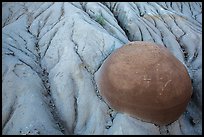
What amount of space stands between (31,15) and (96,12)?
230cm

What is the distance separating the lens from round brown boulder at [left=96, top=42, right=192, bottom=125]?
609cm

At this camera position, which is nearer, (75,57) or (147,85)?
(147,85)

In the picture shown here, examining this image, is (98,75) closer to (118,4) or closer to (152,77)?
(152,77)

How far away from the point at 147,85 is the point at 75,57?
8.11 ft

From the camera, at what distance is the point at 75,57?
775 cm

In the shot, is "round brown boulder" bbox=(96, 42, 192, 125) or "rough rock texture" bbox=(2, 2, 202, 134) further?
"rough rock texture" bbox=(2, 2, 202, 134)

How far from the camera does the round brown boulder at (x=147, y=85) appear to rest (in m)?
6.09

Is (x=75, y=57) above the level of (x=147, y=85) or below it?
below

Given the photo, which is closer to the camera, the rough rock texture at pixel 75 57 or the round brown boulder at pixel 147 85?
the round brown boulder at pixel 147 85

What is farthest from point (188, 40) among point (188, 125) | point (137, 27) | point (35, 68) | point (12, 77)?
point (12, 77)

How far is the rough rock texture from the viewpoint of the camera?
6570 millimetres

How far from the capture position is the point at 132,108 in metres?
6.22

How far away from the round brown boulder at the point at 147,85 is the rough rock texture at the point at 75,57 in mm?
290

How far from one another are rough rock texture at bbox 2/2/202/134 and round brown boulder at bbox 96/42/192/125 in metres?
0.29
